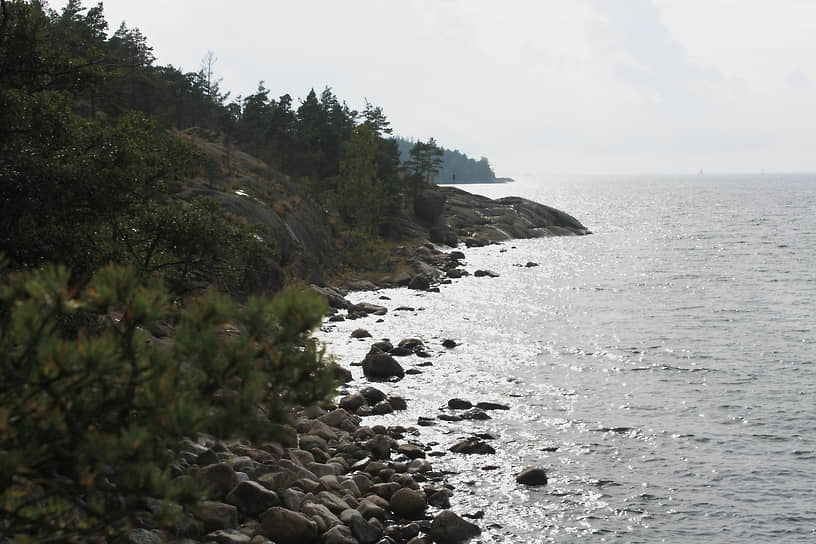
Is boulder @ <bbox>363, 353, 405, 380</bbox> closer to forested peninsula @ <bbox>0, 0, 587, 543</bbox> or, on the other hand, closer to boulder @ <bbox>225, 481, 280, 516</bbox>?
forested peninsula @ <bbox>0, 0, 587, 543</bbox>

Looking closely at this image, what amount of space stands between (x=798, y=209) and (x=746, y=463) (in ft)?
523

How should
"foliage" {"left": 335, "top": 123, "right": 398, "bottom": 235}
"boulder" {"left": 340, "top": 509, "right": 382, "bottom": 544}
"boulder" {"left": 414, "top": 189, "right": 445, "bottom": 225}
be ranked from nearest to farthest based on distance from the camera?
"boulder" {"left": 340, "top": 509, "right": 382, "bottom": 544} → "foliage" {"left": 335, "top": 123, "right": 398, "bottom": 235} → "boulder" {"left": 414, "top": 189, "right": 445, "bottom": 225}

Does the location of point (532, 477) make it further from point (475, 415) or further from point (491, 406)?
point (491, 406)

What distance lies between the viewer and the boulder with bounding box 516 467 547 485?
19.6m

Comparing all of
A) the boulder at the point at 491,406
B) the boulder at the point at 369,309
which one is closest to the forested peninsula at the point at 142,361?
the boulder at the point at 491,406

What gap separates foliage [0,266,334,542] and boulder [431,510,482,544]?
11131mm

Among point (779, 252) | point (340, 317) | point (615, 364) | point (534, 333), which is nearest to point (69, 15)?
point (340, 317)

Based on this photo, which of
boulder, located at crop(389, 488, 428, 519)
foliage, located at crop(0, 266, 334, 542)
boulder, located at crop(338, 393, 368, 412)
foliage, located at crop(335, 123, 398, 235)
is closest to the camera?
foliage, located at crop(0, 266, 334, 542)

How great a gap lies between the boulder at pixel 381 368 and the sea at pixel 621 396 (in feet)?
2.78

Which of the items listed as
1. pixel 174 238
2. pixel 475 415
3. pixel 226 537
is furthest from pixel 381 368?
pixel 226 537

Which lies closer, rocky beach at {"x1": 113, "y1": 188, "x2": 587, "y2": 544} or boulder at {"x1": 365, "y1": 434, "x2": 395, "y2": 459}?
rocky beach at {"x1": 113, "y1": 188, "x2": 587, "y2": 544}

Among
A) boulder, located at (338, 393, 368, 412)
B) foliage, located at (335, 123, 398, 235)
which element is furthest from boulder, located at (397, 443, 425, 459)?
foliage, located at (335, 123, 398, 235)

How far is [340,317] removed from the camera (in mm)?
42188

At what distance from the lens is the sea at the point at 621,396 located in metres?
18.2
